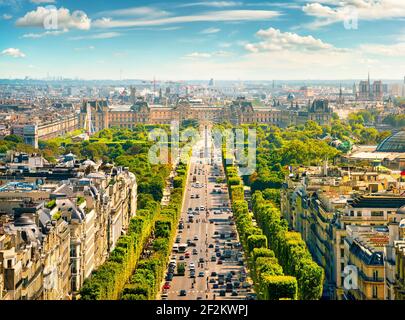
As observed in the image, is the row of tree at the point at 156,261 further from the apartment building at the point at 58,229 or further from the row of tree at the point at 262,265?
the row of tree at the point at 262,265

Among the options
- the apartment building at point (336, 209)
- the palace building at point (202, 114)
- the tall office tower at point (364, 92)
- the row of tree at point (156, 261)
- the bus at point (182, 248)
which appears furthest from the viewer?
the tall office tower at point (364, 92)

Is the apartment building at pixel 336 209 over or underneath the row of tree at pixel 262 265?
over

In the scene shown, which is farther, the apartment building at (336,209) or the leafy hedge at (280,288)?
the apartment building at (336,209)

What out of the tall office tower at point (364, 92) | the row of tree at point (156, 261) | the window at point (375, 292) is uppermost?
the tall office tower at point (364, 92)

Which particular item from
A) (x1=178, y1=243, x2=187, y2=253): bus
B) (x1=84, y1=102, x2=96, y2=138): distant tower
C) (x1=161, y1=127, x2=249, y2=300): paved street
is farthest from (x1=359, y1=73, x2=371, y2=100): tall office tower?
(x1=178, y1=243, x2=187, y2=253): bus

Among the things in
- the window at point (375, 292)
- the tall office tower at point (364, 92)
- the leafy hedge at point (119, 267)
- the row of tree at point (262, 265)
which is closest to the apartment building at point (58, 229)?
the leafy hedge at point (119, 267)

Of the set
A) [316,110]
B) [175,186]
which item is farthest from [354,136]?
[175,186]

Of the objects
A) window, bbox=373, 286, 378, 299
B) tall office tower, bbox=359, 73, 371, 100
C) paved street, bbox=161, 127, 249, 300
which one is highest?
tall office tower, bbox=359, 73, 371, 100

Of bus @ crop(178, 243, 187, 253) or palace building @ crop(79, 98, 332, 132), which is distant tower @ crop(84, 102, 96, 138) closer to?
palace building @ crop(79, 98, 332, 132)
